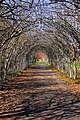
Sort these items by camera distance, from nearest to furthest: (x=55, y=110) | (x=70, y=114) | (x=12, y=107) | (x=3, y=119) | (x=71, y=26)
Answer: (x=3, y=119), (x=70, y=114), (x=55, y=110), (x=12, y=107), (x=71, y=26)

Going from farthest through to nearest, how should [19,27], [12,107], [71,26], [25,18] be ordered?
[71,26] → [19,27] → [25,18] → [12,107]

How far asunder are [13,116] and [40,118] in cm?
120

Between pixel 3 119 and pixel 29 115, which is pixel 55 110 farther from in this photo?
pixel 3 119

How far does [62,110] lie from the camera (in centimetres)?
1348

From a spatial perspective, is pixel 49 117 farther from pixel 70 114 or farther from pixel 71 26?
pixel 71 26

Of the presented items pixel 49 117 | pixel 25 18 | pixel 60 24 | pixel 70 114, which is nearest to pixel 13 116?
pixel 49 117

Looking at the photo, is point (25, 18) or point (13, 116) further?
point (25, 18)

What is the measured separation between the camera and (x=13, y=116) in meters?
12.3

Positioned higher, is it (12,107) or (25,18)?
(25,18)

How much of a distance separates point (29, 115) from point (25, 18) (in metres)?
14.2

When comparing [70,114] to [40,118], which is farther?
[70,114]

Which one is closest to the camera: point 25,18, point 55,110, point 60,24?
point 55,110

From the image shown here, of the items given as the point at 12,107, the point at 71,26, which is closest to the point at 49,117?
the point at 12,107

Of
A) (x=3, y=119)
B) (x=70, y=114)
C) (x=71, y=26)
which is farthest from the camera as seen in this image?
(x=71, y=26)
